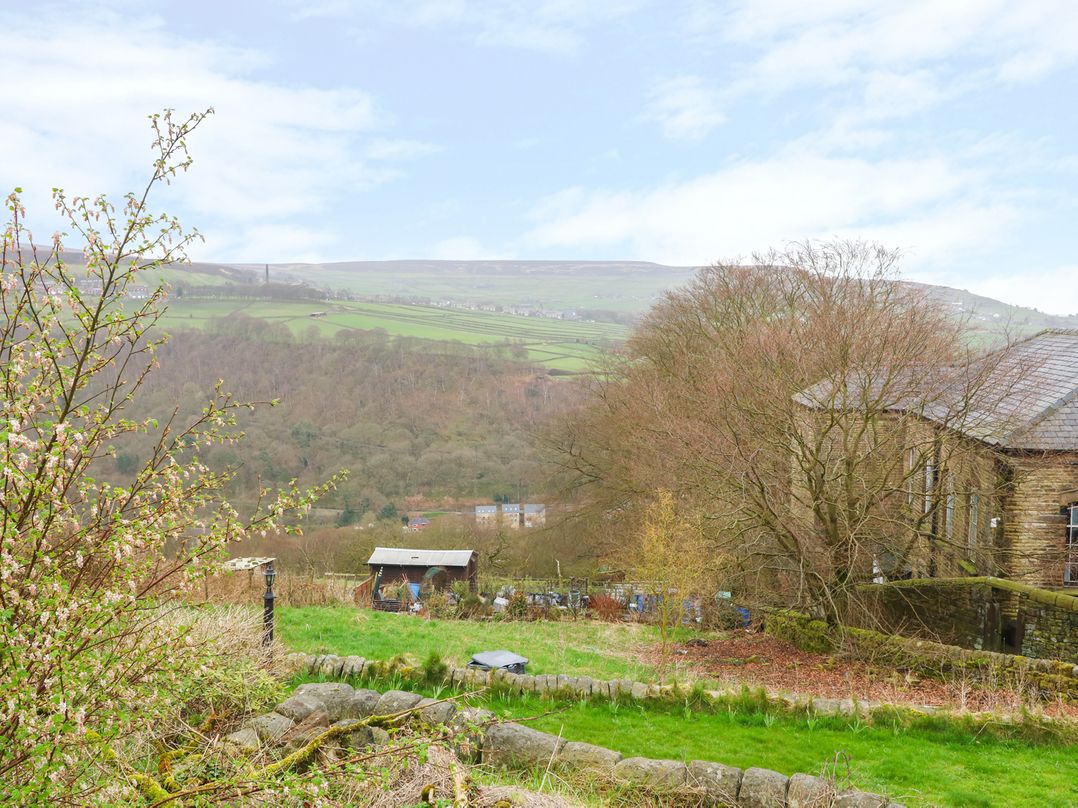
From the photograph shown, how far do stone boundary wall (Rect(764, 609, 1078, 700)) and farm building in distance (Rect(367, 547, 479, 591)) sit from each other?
13736 millimetres

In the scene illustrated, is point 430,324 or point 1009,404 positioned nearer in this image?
point 1009,404

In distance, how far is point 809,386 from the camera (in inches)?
651

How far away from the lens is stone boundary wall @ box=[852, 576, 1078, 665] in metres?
13.7

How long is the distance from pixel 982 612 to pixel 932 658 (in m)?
2.93

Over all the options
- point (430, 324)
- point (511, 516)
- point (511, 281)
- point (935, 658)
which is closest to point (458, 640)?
point (935, 658)

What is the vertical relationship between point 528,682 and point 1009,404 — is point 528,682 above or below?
below

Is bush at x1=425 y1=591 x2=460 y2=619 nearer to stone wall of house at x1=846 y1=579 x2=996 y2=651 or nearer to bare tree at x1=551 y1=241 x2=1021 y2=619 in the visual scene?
bare tree at x1=551 y1=241 x2=1021 y2=619

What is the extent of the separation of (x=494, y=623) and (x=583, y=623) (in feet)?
7.84

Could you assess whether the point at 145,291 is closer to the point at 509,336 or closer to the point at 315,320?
the point at 315,320

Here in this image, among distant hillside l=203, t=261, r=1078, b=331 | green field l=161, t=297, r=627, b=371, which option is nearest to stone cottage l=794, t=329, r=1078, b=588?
green field l=161, t=297, r=627, b=371

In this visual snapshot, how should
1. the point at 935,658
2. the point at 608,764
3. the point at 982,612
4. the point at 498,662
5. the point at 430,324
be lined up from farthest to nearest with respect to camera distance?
the point at 430,324
the point at 982,612
the point at 935,658
the point at 498,662
the point at 608,764

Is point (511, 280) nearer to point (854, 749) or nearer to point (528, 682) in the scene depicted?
point (528, 682)

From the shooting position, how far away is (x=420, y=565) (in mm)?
28234

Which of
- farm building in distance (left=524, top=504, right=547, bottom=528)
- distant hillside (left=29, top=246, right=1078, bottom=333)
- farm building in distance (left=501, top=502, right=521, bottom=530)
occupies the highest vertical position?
distant hillside (left=29, top=246, right=1078, bottom=333)
